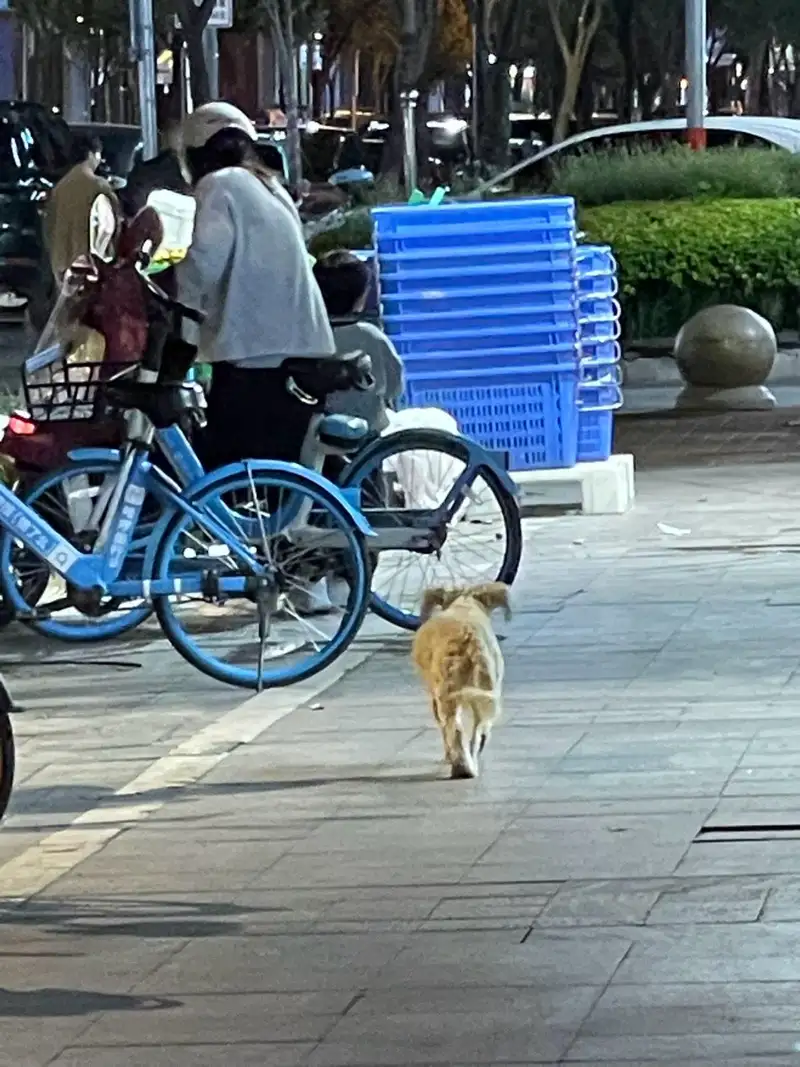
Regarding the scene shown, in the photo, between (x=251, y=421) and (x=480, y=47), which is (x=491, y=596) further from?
(x=480, y=47)

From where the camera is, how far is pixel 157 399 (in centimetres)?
868

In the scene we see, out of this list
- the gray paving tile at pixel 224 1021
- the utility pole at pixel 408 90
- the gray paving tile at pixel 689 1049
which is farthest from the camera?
the utility pole at pixel 408 90

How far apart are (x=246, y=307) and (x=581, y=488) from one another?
12.5ft

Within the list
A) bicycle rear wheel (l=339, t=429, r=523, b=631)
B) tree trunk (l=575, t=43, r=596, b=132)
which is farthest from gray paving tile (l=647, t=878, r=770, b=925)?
tree trunk (l=575, t=43, r=596, b=132)

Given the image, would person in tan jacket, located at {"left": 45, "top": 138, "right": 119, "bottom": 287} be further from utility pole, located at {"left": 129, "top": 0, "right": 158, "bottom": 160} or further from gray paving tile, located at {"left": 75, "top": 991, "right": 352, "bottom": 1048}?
gray paving tile, located at {"left": 75, "top": 991, "right": 352, "bottom": 1048}

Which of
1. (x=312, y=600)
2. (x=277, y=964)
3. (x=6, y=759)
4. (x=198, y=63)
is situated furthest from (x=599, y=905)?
(x=198, y=63)

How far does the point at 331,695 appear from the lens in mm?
8750

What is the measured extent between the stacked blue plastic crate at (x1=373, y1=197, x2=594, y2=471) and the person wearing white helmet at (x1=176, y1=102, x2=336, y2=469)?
3.22 metres

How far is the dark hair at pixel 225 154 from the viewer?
9.50 metres

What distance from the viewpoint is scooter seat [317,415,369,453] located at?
31.2 feet

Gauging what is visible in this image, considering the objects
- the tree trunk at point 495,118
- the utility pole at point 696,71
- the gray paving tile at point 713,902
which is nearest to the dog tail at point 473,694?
the gray paving tile at point 713,902

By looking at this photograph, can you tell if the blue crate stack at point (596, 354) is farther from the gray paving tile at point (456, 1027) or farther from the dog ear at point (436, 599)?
the gray paving tile at point (456, 1027)

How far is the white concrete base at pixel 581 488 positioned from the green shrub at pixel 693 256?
7.70m

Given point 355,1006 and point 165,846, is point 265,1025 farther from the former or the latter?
point 165,846
